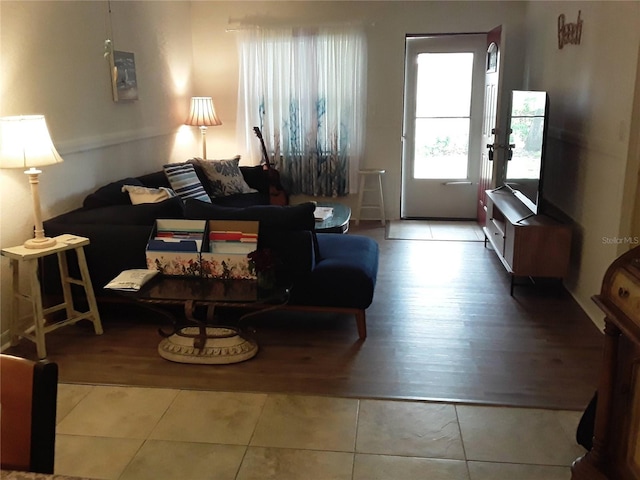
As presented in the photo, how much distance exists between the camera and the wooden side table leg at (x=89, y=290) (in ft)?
10.5

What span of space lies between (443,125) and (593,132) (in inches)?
108

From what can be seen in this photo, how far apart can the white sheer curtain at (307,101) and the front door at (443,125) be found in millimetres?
619

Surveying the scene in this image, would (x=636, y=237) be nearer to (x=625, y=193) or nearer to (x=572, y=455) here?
(x=625, y=193)

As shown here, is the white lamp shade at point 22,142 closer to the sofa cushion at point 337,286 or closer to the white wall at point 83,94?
the white wall at point 83,94

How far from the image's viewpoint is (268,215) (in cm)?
311

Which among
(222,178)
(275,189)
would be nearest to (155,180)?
(222,178)

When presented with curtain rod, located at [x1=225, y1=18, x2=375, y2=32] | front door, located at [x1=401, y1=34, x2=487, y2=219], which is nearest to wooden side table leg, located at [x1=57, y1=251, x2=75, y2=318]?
curtain rod, located at [x1=225, y1=18, x2=375, y2=32]

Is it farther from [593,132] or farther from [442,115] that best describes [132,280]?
[442,115]

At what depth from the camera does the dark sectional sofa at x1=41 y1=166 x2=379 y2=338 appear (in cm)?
310

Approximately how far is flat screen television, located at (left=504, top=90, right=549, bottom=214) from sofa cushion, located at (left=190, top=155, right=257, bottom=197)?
2.48 meters

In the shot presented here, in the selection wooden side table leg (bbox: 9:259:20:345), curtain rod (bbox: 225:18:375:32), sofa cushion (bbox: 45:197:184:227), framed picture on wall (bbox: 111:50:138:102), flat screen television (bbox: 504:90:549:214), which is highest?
curtain rod (bbox: 225:18:375:32)

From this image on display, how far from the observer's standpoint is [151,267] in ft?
10.1

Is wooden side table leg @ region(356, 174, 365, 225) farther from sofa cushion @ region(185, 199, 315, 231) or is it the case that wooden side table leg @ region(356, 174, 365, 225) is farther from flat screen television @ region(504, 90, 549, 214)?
sofa cushion @ region(185, 199, 315, 231)

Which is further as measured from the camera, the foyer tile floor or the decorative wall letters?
the decorative wall letters
